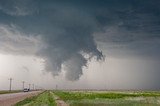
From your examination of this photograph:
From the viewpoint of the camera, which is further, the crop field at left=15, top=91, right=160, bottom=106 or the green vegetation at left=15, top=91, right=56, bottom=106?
the crop field at left=15, top=91, right=160, bottom=106

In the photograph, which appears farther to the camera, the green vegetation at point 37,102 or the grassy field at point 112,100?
the grassy field at point 112,100

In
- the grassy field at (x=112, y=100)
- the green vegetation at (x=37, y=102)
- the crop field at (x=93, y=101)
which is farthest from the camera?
the grassy field at (x=112, y=100)

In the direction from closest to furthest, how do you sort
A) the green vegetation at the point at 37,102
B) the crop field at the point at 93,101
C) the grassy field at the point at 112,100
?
1. the green vegetation at the point at 37,102
2. the crop field at the point at 93,101
3. the grassy field at the point at 112,100

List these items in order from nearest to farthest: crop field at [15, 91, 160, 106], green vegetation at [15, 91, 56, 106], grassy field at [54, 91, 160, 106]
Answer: green vegetation at [15, 91, 56, 106] → crop field at [15, 91, 160, 106] → grassy field at [54, 91, 160, 106]

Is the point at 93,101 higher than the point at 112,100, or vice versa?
the point at 112,100

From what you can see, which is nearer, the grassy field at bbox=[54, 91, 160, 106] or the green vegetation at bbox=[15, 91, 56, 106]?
the green vegetation at bbox=[15, 91, 56, 106]

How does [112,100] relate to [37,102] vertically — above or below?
above

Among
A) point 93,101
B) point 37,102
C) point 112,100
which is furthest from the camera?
point 112,100

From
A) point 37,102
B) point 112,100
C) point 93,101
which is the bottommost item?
point 37,102

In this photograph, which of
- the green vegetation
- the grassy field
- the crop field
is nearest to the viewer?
the green vegetation

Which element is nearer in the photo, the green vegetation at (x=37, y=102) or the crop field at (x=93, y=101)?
the green vegetation at (x=37, y=102)

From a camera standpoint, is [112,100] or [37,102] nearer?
[37,102]

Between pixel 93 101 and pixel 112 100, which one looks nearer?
pixel 93 101

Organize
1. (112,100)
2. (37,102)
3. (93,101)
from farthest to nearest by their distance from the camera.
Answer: (112,100), (93,101), (37,102)
